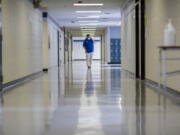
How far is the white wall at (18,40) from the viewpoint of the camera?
9203 millimetres

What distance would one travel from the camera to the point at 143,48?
11.3 metres

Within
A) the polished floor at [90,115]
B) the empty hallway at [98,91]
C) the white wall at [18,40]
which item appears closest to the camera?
the polished floor at [90,115]

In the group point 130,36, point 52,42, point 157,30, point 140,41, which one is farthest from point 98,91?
point 52,42

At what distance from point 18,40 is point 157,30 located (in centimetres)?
392

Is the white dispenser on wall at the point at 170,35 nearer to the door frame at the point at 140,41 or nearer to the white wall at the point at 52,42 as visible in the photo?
the door frame at the point at 140,41

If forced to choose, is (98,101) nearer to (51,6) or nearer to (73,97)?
(73,97)

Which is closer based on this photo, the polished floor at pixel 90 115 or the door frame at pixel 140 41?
the polished floor at pixel 90 115

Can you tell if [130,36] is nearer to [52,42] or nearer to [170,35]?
[170,35]

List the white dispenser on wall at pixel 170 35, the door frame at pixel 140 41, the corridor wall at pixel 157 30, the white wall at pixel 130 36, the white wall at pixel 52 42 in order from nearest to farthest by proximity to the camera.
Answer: the white dispenser on wall at pixel 170 35 < the corridor wall at pixel 157 30 < the door frame at pixel 140 41 < the white wall at pixel 130 36 < the white wall at pixel 52 42

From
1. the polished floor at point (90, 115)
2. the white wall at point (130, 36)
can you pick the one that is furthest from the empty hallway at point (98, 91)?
the white wall at point (130, 36)

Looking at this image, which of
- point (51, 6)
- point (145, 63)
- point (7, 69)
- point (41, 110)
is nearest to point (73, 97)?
point (41, 110)

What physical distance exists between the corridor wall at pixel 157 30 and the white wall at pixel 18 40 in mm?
3494

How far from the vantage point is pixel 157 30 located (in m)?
9.04

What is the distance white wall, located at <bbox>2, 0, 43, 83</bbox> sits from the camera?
362 inches
